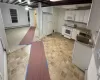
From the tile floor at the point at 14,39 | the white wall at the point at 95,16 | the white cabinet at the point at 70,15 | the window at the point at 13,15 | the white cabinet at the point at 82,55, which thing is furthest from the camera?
the window at the point at 13,15

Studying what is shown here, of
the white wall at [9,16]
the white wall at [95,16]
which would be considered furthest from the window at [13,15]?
the white wall at [95,16]

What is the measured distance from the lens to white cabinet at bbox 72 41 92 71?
191 cm

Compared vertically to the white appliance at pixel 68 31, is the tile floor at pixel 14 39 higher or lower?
lower

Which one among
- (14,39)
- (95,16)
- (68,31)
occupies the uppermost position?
(95,16)

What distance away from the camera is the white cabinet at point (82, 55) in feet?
6.27

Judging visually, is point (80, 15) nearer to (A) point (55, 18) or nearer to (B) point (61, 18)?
(B) point (61, 18)

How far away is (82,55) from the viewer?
6.76 feet

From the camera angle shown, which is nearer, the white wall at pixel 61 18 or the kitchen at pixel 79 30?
the kitchen at pixel 79 30

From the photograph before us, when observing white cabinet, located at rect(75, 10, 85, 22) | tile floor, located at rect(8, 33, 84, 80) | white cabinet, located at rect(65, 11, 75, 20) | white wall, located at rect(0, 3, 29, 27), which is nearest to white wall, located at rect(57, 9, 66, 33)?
white cabinet, located at rect(65, 11, 75, 20)

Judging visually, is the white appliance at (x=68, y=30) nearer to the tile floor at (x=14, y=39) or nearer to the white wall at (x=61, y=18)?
the white wall at (x=61, y=18)

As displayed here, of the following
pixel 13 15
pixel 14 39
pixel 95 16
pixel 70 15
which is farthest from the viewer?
pixel 13 15

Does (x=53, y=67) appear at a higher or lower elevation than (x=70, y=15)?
lower

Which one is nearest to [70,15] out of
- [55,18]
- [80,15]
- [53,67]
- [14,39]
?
[80,15]

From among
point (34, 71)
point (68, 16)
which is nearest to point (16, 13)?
point (68, 16)
